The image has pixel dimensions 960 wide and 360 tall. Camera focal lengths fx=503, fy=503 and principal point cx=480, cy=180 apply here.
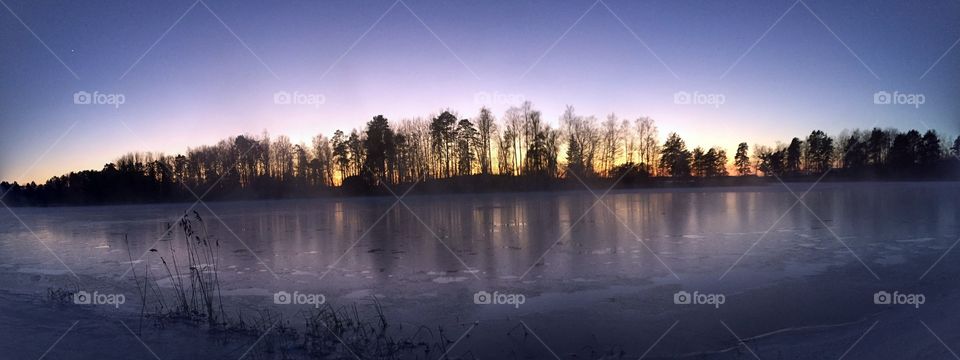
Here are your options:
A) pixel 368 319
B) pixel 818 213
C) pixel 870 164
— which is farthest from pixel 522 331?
pixel 870 164

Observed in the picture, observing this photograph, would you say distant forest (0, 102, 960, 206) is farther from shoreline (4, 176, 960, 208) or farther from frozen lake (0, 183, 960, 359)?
frozen lake (0, 183, 960, 359)

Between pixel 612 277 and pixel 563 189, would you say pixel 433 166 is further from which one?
pixel 612 277

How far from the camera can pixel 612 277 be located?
22.2ft

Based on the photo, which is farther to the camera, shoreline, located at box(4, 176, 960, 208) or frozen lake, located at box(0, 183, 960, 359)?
shoreline, located at box(4, 176, 960, 208)

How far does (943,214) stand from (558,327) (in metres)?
15.2

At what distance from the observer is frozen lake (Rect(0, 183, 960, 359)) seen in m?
4.31

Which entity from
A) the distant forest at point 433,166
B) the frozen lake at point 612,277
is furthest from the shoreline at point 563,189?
the frozen lake at point 612,277

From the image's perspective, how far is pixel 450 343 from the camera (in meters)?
4.36

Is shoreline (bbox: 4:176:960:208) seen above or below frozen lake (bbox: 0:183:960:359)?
above

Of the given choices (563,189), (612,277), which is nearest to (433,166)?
(563,189)

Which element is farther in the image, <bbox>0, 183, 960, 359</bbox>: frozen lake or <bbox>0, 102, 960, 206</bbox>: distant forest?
<bbox>0, 102, 960, 206</bbox>: distant forest

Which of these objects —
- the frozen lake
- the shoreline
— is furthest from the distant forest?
the frozen lake

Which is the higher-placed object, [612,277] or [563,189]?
[563,189]

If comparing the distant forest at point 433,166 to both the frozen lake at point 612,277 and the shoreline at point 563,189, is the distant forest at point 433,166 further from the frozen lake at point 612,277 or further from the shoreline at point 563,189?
the frozen lake at point 612,277
